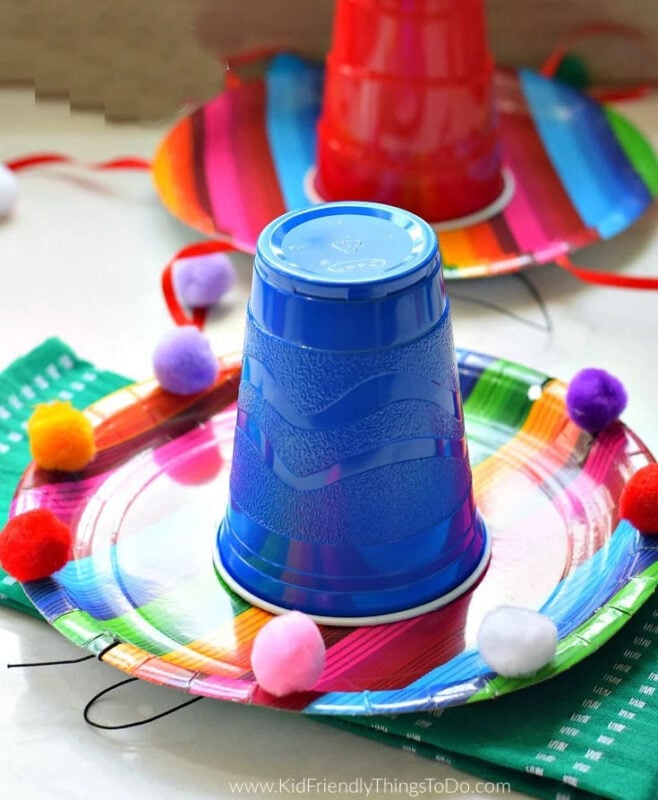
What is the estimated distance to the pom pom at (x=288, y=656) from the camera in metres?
0.64

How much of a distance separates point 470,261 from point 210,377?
278 millimetres

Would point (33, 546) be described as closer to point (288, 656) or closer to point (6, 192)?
point (288, 656)

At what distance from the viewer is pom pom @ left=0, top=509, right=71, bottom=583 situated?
71 centimetres

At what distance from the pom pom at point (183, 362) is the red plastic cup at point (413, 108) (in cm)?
29

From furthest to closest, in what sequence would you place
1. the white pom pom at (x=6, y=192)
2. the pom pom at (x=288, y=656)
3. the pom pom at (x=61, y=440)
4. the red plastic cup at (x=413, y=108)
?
the white pom pom at (x=6, y=192)
the red plastic cup at (x=413, y=108)
the pom pom at (x=61, y=440)
the pom pom at (x=288, y=656)

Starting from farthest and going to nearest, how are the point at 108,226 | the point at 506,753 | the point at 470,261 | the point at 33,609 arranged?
the point at 108,226
the point at 470,261
the point at 33,609
the point at 506,753

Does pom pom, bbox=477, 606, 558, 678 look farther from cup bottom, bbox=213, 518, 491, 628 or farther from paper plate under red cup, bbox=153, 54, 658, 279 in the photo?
paper plate under red cup, bbox=153, 54, 658, 279

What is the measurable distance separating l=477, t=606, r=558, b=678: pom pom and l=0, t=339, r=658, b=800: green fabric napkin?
0.03 m

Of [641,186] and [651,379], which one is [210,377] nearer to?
[651,379]

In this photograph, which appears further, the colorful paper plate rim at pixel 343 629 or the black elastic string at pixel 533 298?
the black elastic string at pixel 533 298

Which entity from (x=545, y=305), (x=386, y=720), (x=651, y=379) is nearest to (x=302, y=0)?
(x=545, y=305)

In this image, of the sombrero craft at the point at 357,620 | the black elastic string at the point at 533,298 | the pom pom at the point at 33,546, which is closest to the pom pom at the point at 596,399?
the sombrero craft at the point at 357,620

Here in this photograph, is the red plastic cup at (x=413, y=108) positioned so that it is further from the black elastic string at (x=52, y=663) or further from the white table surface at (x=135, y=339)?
the black elastic string at (x=52, y=663)

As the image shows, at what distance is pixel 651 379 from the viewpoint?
3.23 ft
